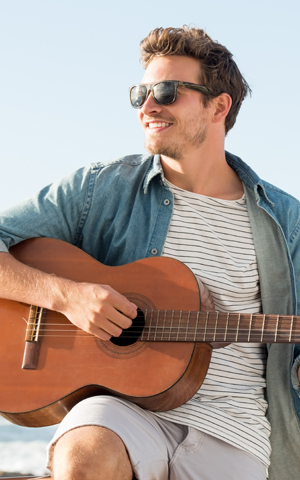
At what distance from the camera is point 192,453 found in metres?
2.29

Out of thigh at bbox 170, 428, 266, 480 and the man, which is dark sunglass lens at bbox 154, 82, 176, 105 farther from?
thigh at bbox 170, 428, 266, 480

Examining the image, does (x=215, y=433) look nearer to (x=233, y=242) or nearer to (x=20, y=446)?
(x=233, y=242)

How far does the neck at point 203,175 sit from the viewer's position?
3.01 meters

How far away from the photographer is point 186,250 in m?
2.72

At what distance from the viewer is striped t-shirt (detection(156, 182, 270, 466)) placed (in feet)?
7.89

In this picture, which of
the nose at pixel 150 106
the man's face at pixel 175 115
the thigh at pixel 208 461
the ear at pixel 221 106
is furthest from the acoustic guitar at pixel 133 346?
the ear at pixel 221 106

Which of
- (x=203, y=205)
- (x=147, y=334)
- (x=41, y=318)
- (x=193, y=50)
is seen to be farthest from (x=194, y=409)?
(x=193, y=50)

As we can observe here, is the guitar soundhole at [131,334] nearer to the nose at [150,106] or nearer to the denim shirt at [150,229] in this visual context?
the denim shirt at [150,229]

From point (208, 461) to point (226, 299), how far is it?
73 centimetres

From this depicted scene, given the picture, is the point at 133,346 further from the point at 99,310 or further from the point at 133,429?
the point at 133,429

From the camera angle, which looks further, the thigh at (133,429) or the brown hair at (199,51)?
the brown hair at (199,51)

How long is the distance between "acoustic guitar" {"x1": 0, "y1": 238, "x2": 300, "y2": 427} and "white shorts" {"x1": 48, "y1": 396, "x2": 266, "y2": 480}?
3.7 inches

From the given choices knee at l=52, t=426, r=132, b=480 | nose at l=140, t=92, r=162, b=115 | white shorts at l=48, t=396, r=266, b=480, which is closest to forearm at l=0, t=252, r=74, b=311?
white shorts at l=48, t=396, r=266, b=480

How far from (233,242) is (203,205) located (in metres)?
0.25
